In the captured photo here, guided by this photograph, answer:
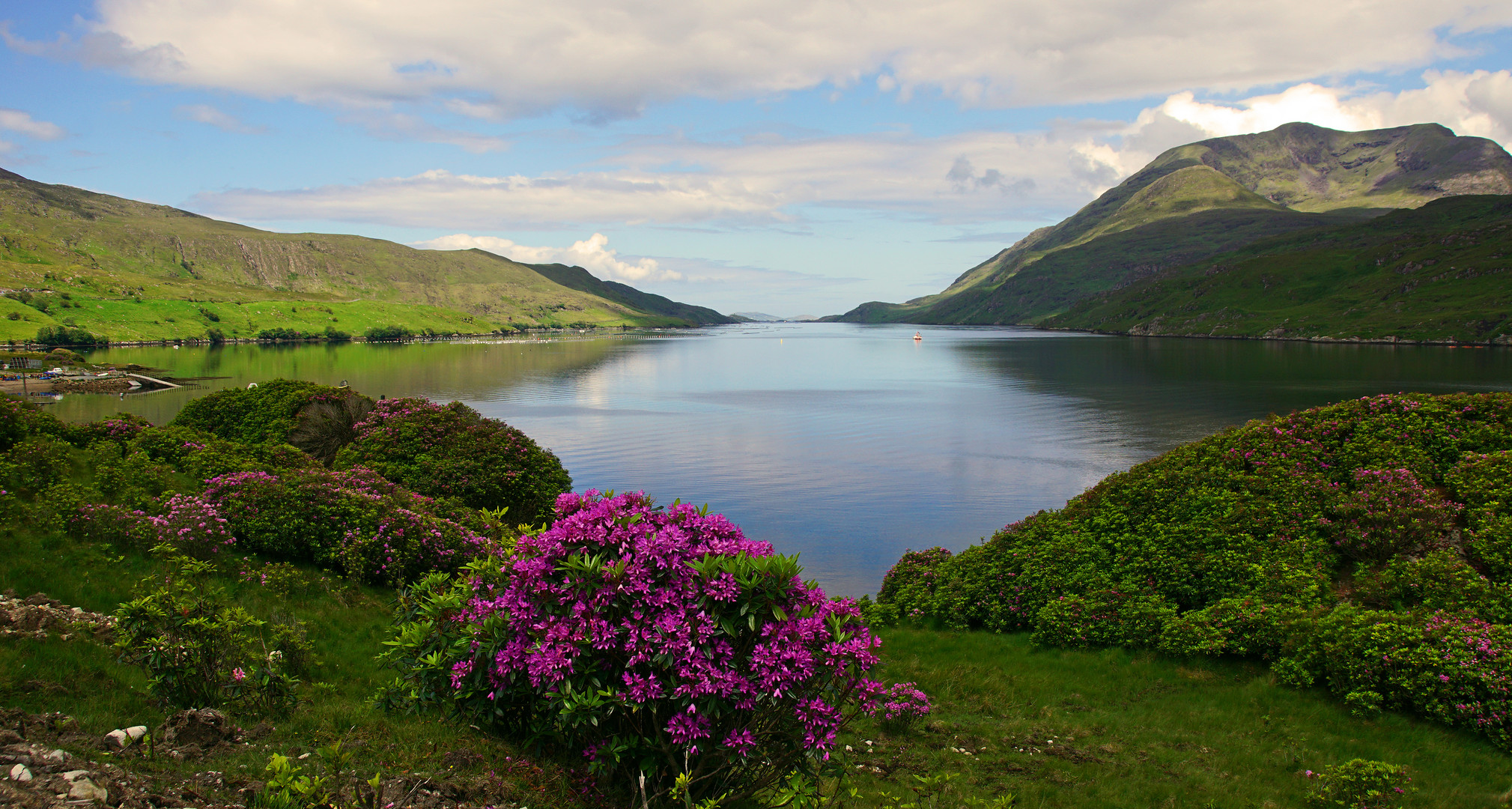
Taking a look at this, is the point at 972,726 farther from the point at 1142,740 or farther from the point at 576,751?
the point at 576,751

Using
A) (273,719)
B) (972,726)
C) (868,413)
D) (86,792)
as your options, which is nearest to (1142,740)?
(972,726)

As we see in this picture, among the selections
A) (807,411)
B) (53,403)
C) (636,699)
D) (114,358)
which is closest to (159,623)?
(636,699)

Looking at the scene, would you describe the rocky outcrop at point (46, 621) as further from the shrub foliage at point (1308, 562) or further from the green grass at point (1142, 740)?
the shrub foliage at point (1308, 562)

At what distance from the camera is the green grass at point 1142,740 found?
1016 cm

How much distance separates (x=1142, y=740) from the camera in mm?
12023

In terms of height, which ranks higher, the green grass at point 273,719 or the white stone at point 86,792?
the white stone at point 86,792

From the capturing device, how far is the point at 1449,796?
9695 mm

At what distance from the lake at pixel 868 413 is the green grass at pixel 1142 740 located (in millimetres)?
13028

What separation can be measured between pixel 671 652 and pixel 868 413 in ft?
233

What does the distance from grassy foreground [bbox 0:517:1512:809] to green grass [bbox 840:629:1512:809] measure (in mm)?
32

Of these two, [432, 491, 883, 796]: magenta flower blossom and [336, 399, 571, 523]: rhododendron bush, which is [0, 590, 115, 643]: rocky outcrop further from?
[336, 399, 571, 523]: rhododendron bush

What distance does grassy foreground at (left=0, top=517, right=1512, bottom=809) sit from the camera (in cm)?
835

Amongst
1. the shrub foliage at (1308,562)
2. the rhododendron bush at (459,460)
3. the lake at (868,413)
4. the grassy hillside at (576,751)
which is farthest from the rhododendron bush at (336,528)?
the lake at (868,413)

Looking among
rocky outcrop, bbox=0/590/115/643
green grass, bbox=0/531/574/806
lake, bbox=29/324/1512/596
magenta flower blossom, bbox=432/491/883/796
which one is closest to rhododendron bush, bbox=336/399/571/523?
lake, bbox=29/324/1512/596
